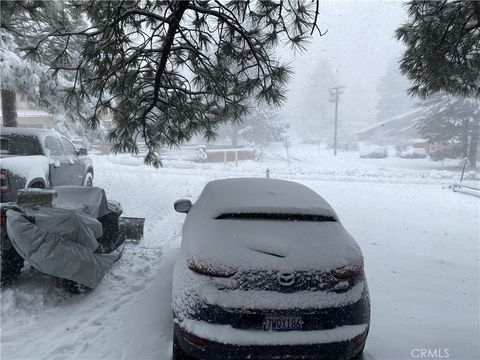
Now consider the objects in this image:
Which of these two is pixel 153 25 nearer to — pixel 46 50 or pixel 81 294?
pixel 46 50

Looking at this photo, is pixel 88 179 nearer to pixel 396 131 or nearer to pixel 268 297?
pixel 268 297

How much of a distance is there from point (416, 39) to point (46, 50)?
5.85 metres

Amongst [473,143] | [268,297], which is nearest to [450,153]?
[473,143]

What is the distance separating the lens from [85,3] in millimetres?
4504

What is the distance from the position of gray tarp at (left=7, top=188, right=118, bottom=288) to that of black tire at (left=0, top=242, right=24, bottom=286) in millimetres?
314

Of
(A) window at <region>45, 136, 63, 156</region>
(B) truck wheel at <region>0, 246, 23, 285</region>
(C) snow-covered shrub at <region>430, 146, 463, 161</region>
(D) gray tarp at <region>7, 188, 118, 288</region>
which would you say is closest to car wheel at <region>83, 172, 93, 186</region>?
(A) window at <region>45, 136, 63, 156</region>

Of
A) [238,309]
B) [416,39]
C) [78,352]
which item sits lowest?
[78,352]

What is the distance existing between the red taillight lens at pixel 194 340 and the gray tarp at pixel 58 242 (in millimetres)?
2020

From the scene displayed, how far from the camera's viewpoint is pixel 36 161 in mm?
7410

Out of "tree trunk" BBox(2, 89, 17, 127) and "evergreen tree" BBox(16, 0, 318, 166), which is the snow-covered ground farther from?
"tree trunk" BBox(2, 89, 17, 127)

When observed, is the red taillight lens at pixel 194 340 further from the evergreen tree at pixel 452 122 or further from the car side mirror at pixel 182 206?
the evergreen tree at pixel 452 122

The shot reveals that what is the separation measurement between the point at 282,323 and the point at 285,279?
1.08ft

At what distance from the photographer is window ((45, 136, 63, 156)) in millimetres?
8624

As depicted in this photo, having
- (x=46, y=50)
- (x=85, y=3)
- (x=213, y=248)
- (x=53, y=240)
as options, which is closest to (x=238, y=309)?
(x=213, y=248)
